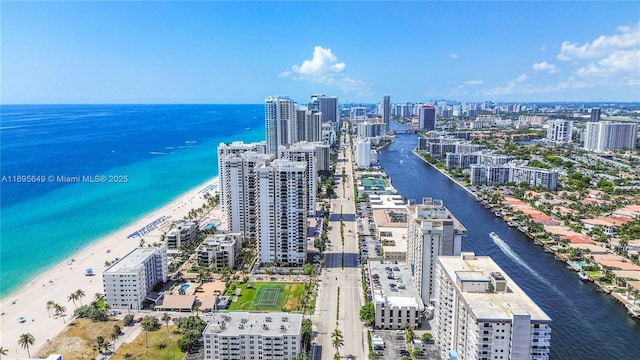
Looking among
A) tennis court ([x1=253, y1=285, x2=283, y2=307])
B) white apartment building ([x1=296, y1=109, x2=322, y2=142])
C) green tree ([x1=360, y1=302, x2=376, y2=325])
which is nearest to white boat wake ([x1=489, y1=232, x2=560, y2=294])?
green tree ([x1=360, y1=302, x2=376, y2=325])

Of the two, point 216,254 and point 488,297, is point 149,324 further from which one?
point 488,297

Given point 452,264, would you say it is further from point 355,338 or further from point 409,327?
point 355,338

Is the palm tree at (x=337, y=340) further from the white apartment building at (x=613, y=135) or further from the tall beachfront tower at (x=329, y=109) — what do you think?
the tall beachfront tower at (x=329, y=109)

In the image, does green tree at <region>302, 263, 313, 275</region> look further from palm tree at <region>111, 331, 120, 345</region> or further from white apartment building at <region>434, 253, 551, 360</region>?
palm tree at <region>111, 331, 120, 345</region>

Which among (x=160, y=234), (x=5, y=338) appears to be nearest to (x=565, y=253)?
(x=160, y=234)

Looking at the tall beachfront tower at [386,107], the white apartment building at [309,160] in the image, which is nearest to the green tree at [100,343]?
the white apartment building at [309,160]
